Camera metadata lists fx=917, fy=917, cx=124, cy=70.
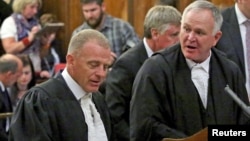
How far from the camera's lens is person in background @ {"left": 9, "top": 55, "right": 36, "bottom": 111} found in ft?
23.8

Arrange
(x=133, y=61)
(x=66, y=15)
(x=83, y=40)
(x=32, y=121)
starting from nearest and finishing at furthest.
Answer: (x=32, y=121)
(x=83, y=40)
(x=133, y=61)
(x=66, y=15)

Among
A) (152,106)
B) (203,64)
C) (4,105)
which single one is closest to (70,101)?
(152,106)

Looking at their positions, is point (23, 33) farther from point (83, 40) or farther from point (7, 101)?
point (83, 40)

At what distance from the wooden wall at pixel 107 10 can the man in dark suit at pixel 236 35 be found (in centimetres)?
293

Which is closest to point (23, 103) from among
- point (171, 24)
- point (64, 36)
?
point (171, 24)

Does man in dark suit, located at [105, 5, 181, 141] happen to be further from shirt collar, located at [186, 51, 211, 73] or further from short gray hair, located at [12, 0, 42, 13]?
short gray hair, located at [12, 0, 42, 13]

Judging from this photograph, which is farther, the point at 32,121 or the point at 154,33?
the point at 154,33

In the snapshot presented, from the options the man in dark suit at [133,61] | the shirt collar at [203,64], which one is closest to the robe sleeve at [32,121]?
the shirt collar at [203,64]

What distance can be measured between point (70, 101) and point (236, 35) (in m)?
1.50

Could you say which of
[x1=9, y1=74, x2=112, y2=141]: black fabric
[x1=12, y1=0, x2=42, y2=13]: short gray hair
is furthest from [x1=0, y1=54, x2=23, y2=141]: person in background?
[x1=9, y1=74, x2=112, y2=141]: black fabric

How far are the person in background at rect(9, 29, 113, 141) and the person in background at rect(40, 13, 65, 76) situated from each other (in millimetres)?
4141

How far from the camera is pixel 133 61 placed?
5.42 meters

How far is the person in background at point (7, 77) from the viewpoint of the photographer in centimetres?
653

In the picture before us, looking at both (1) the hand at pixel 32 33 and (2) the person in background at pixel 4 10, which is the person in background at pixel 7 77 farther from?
(2) the person in background at pixel 4 10
